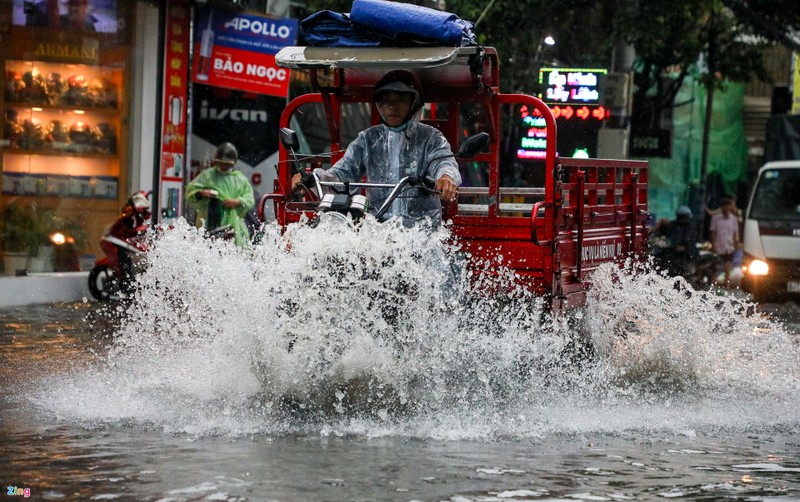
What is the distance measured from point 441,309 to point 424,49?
191 centimetres

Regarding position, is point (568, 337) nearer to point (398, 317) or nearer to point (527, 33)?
point (398, 317)

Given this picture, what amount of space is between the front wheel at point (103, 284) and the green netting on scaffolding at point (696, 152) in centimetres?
1994

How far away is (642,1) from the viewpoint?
72.2 feet

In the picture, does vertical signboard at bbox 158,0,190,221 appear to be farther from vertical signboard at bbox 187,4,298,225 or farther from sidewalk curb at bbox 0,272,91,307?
sidewalk curb at bbox 0,272,91,307

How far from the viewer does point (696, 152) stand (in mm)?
36312

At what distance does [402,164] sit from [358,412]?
5.51 feet

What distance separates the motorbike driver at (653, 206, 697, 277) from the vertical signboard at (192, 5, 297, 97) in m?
5.96

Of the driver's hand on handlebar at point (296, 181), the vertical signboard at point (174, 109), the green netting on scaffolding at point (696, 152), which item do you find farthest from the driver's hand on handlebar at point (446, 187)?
the green netting on scaffolding at point (696, 152)

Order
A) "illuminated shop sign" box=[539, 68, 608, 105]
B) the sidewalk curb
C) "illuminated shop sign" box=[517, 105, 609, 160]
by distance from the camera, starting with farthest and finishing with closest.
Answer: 1. "illuminated shop sign" box=[517, 105, 609, 160]
2. "illuminated shop sign" box=[539, 68, 608, 105]
3. the sidewalk curb

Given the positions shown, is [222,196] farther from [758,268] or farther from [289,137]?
[758,268]

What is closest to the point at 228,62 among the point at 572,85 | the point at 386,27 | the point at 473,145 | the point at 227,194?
the point at 227,194

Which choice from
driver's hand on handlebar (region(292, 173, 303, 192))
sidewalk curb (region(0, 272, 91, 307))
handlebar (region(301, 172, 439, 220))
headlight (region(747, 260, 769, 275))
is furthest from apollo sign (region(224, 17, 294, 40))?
handlebar (region(301, 172, 439, 220))

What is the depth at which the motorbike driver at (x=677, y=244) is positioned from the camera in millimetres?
18703

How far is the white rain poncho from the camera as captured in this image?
282 inches
